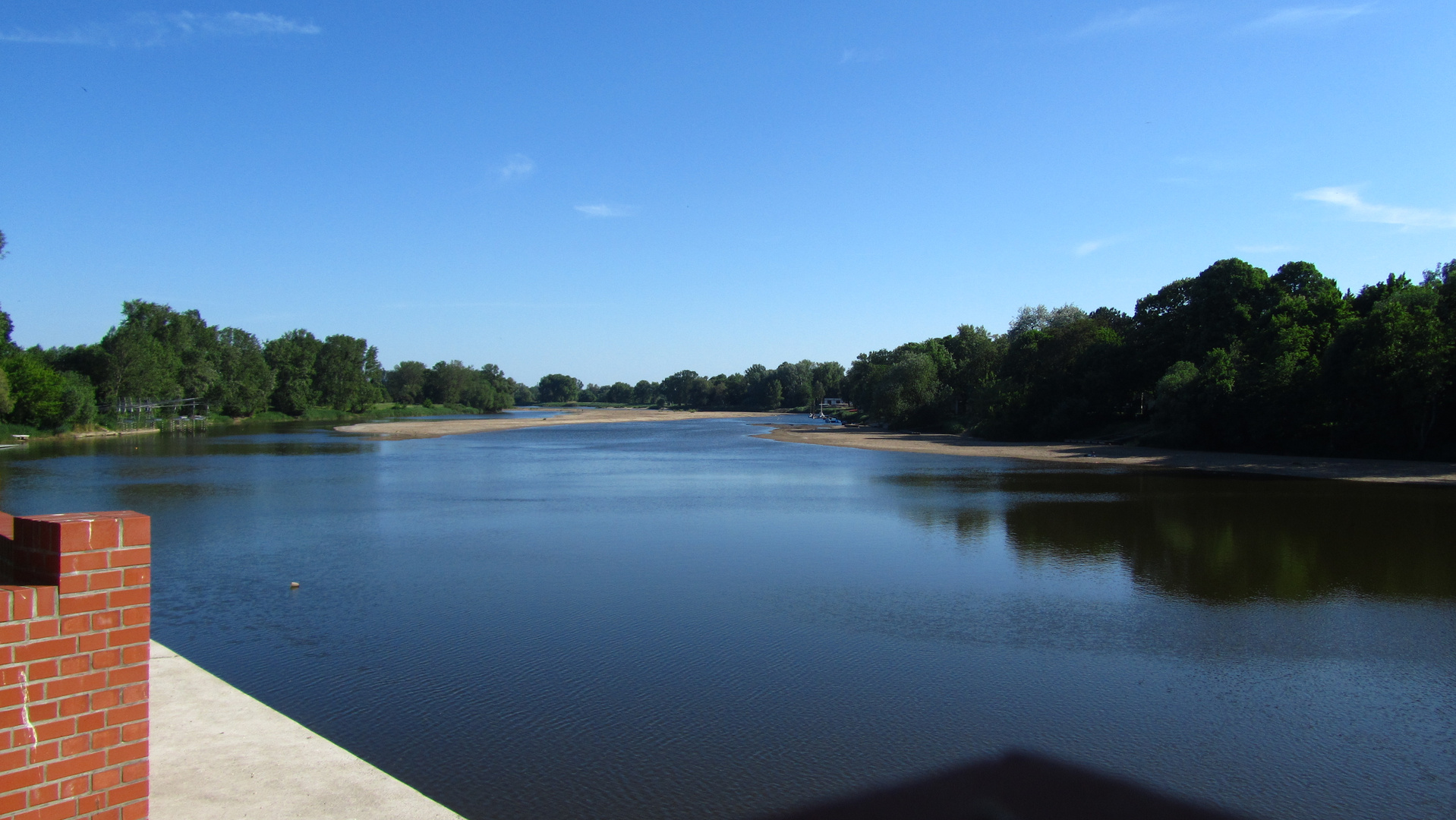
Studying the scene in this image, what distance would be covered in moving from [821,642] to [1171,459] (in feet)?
105

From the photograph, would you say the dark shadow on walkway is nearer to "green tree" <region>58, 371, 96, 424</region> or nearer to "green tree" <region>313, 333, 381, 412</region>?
"green tree" <region>58, 371, 96, 424</region>

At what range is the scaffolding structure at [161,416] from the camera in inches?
2677

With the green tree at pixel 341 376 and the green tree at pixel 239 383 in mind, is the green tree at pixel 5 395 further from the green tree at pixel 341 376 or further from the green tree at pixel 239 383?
the green tree at pixel 341 376

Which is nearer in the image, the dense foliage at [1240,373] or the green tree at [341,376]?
the dense foliage at [1240,373]

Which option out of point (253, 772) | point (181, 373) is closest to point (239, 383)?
point (181, 373)

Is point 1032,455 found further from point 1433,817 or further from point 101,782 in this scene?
point 101,782

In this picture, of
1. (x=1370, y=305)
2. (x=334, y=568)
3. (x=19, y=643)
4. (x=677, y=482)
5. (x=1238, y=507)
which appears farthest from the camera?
(x=1370, y=305)

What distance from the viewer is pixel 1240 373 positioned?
37.7m

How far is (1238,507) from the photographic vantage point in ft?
71.7

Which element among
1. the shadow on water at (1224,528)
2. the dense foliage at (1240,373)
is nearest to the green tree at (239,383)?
the dense foliage at (1240,373)

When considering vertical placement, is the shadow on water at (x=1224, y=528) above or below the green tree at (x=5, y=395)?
below

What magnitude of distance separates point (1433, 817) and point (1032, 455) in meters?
38.1

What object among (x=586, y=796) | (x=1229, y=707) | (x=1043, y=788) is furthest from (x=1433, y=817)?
(x=586, y=796)

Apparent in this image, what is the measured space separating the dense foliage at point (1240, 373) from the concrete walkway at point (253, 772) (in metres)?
36.9
